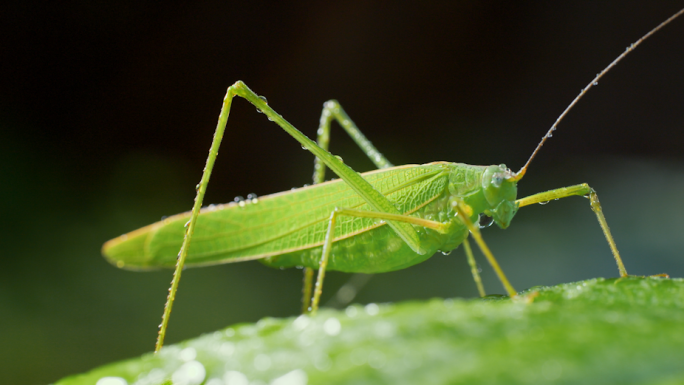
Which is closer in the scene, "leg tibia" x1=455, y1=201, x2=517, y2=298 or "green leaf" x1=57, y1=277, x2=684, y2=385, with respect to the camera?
"green leaf" x1=57, y1=277, x2=684, y2=385

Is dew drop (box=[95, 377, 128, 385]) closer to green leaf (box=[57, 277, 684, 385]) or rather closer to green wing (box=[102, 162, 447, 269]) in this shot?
green leaf (box=[57, 277, 684, 385])

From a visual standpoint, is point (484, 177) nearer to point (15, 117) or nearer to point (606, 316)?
point (606, 316)

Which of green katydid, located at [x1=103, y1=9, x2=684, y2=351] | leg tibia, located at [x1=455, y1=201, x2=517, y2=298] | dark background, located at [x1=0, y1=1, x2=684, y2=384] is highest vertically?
dark background, located at [x1=0, y1=1, x2=684, y2=384]

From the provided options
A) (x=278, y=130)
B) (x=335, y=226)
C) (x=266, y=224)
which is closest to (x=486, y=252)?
(x=335, y=226)

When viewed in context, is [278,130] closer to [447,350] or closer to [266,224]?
[266,224]

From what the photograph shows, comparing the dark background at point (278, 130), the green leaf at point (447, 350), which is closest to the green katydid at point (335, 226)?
the green leaf at point (447, 350)

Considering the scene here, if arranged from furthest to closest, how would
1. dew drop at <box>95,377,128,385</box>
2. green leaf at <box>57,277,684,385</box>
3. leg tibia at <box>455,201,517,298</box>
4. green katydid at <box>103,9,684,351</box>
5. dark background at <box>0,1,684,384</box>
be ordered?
dark background at <box>0,1,684,384</box> → green katydid at <box>103,9,684,351</box> → leg tibia at <box>455,201,517,298</box> → dew drop at <box>95,377,128,385</box> → green leaf at <box>57,277,684,385</box>

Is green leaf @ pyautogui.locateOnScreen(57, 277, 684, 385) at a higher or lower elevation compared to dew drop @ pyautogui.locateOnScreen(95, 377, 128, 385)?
lower

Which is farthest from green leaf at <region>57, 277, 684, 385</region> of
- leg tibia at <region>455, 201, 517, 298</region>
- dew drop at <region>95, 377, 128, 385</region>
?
leg tibia at <region>455, 201, 517, 298</region>

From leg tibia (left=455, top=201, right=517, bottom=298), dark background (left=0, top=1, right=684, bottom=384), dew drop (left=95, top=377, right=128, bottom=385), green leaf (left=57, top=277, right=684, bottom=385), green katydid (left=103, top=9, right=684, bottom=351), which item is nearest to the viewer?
green leaf (left=57, top=277, right=684, bottom=385)
